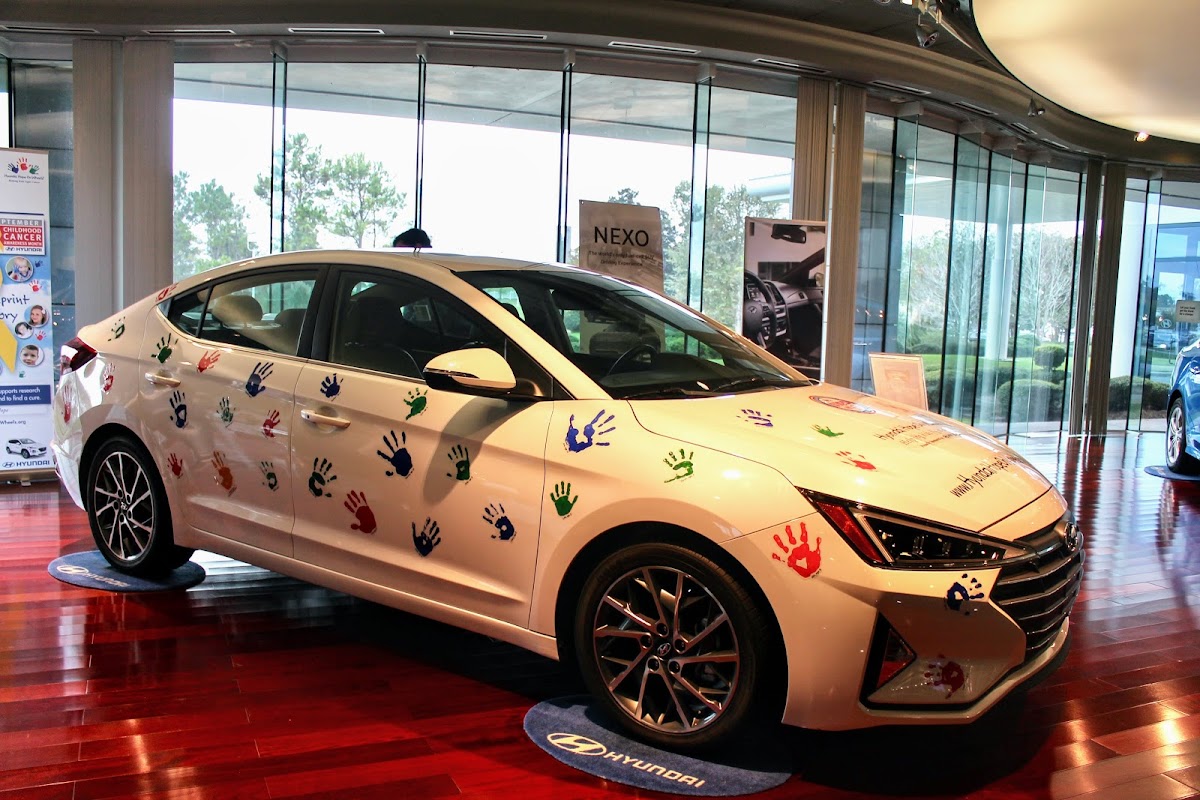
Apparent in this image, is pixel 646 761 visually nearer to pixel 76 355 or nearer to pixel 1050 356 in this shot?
pixel 76 355

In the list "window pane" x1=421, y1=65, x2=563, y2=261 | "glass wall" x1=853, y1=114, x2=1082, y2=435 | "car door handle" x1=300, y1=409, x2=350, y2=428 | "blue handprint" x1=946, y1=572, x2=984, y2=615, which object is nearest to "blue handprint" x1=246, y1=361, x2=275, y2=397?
"car door handle" x1=300, y1=409, x2=350, y2=428

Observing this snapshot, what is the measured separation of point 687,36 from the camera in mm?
7980

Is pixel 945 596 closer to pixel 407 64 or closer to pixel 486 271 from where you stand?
pixel 486 271

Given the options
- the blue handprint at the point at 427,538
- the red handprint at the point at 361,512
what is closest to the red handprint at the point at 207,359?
the red handprint at the point at 361,512

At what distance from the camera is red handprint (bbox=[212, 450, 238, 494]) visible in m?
3.37

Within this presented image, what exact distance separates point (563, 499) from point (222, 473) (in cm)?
145

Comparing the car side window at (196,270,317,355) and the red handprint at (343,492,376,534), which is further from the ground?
the car side window at (196,270,317,355)

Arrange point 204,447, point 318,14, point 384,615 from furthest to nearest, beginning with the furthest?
point 318,14 → point 384,615 → point 204,447

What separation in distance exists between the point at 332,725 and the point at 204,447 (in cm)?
120

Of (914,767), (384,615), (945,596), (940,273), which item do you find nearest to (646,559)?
(945,596)

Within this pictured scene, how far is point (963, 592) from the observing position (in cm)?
223

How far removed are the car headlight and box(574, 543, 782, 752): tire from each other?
0.93ft

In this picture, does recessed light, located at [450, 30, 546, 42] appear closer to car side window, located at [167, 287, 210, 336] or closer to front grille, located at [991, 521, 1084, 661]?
car side window, located at [167, 287, 210, 336]

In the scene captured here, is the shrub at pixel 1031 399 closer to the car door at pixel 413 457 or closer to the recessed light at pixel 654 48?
the recessed light at pixel 654 48
